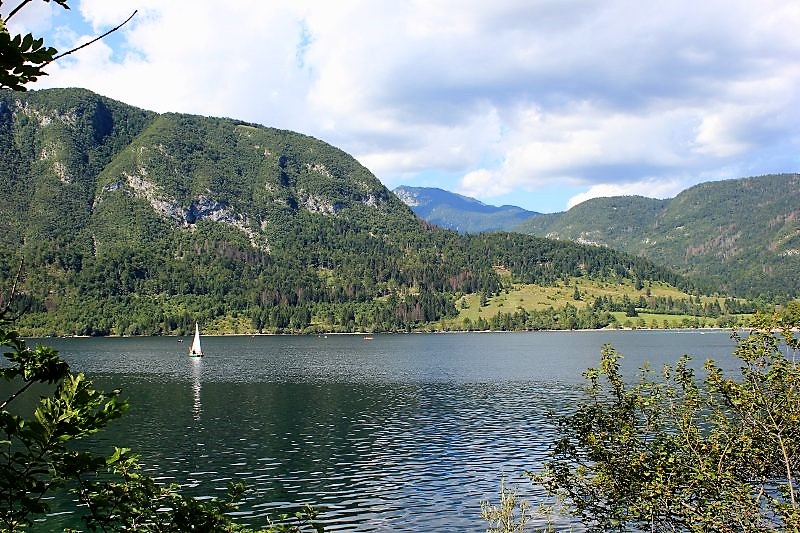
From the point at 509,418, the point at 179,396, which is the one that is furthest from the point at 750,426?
the point at 179,396

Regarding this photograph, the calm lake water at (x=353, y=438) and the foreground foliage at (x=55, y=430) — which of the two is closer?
the foreground foliage at (x=55, y=430)

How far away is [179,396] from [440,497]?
269ft

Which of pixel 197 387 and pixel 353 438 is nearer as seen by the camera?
pixel 353 438

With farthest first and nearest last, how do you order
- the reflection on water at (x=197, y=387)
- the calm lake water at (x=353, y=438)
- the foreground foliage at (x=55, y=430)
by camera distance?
the reflection on water at (x=197, y=387) → the calm lake water at (x=353, y=438) → the foreground foliage at (x=55, y=430)

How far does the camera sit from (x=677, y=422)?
2744 centimetres

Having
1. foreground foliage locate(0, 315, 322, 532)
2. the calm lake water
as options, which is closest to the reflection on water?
the calm lake water

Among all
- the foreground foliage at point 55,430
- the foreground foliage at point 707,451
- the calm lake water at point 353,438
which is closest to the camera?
the foreground foliage at point 55,430

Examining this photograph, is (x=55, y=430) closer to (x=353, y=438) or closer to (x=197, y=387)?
(x=353, y=438)

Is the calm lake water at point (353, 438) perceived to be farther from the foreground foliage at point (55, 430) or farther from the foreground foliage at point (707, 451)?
the foreground foliage at point (707, 451)

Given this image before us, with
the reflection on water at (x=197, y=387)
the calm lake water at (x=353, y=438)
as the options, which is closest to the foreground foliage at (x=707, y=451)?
the calm lake water at (x=353, y=438)

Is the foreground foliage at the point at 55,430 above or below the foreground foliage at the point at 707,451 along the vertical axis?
above

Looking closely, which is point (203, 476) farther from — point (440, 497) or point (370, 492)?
point (440, 497)

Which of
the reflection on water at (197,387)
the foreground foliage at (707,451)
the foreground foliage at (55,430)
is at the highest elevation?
the foreground foliage at (55,430)

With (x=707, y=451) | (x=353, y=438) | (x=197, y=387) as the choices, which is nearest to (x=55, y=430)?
(x=707, y=451)
